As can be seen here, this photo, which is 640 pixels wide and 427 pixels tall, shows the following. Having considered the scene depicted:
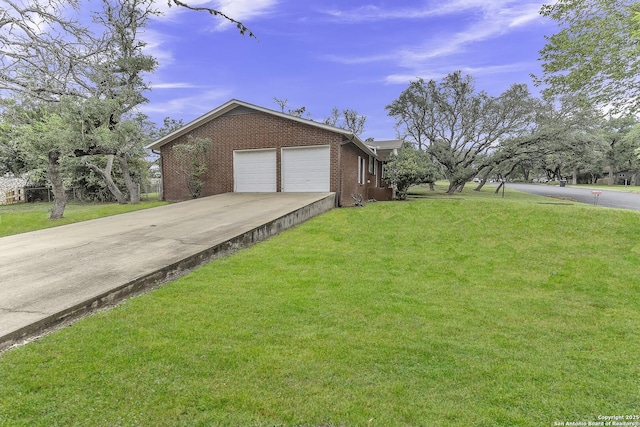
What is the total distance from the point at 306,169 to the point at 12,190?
20.6 m

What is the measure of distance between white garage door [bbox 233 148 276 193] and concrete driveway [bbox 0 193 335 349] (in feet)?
13.9

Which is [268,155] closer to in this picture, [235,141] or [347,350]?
[235,141]

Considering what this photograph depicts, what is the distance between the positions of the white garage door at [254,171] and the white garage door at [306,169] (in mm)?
636

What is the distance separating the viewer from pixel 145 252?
18.5 ft

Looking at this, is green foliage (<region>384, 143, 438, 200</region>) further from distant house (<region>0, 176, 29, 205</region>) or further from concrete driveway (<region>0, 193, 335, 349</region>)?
distant house (<region>0, 176, 29, 205</region>)

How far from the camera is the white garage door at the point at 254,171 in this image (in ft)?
46.1

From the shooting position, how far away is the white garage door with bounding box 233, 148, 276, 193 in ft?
46.1

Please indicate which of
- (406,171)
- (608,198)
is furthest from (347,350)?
(608,198)

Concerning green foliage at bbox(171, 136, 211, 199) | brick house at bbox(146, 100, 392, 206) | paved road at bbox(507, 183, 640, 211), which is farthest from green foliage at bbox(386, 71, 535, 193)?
green foliage at bbox(171, 136, 211, 199)

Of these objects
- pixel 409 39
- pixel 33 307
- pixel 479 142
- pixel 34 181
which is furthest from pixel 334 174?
pixel 34 181

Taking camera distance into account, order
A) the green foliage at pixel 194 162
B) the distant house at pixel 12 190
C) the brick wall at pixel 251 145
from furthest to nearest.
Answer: the distant house at pixel 12 190
the green foliage at pixel 194 162
the brick wall at pixel 251 145

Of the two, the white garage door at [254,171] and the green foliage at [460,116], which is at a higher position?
the green foliage at [460,116]

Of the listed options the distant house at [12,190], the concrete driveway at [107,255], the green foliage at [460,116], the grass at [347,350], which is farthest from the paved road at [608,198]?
the distant house at [12,190]

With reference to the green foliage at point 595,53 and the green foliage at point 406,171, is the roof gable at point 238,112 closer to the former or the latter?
the green foliage at point 406,171
